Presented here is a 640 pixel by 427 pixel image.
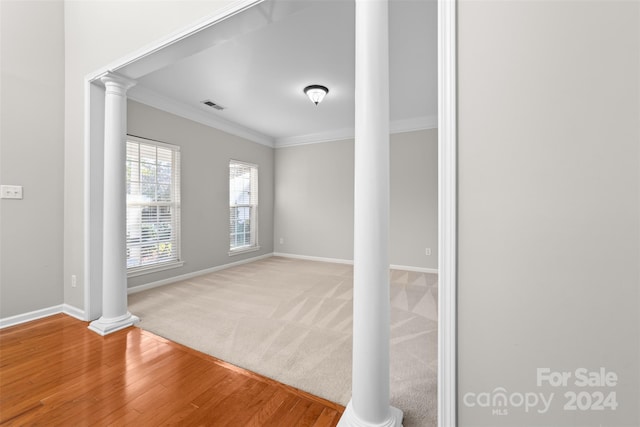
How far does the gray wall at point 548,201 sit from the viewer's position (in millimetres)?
818

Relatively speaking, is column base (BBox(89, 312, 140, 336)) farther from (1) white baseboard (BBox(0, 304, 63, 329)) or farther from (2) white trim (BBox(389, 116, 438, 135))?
(2) white trim (BBox(389, 116, 438, 135))

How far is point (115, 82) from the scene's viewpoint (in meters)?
2.29

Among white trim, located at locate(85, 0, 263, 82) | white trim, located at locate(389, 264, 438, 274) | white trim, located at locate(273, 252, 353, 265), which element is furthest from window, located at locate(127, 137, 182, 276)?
white trim, located at locate(389, 264, 438, 274)

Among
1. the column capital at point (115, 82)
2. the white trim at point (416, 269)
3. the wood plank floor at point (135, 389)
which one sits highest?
the column capital at point (115, 82)

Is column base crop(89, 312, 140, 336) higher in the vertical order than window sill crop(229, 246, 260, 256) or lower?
lower

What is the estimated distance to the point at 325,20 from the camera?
212 centimetres

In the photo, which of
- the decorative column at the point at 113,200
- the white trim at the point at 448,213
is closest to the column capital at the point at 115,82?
the decorative column at the point at 113,200

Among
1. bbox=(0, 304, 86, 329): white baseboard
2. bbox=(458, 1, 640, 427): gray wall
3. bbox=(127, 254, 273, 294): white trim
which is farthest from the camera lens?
bbox=(127, 254, 273, 294): white trim

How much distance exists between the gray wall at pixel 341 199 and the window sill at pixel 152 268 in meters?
2.39

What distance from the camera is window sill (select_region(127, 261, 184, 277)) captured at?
334cm

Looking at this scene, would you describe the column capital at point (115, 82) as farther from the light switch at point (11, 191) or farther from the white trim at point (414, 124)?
the white trim at point (414, 124)

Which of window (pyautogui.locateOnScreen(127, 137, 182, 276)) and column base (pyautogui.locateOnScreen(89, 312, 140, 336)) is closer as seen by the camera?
column base (pyautogui.locateOnScreen(89, 312, 140, 336))

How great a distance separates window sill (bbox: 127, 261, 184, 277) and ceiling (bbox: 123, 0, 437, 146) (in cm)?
219

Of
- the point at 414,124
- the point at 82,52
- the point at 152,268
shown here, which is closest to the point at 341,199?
the point at 414,124
